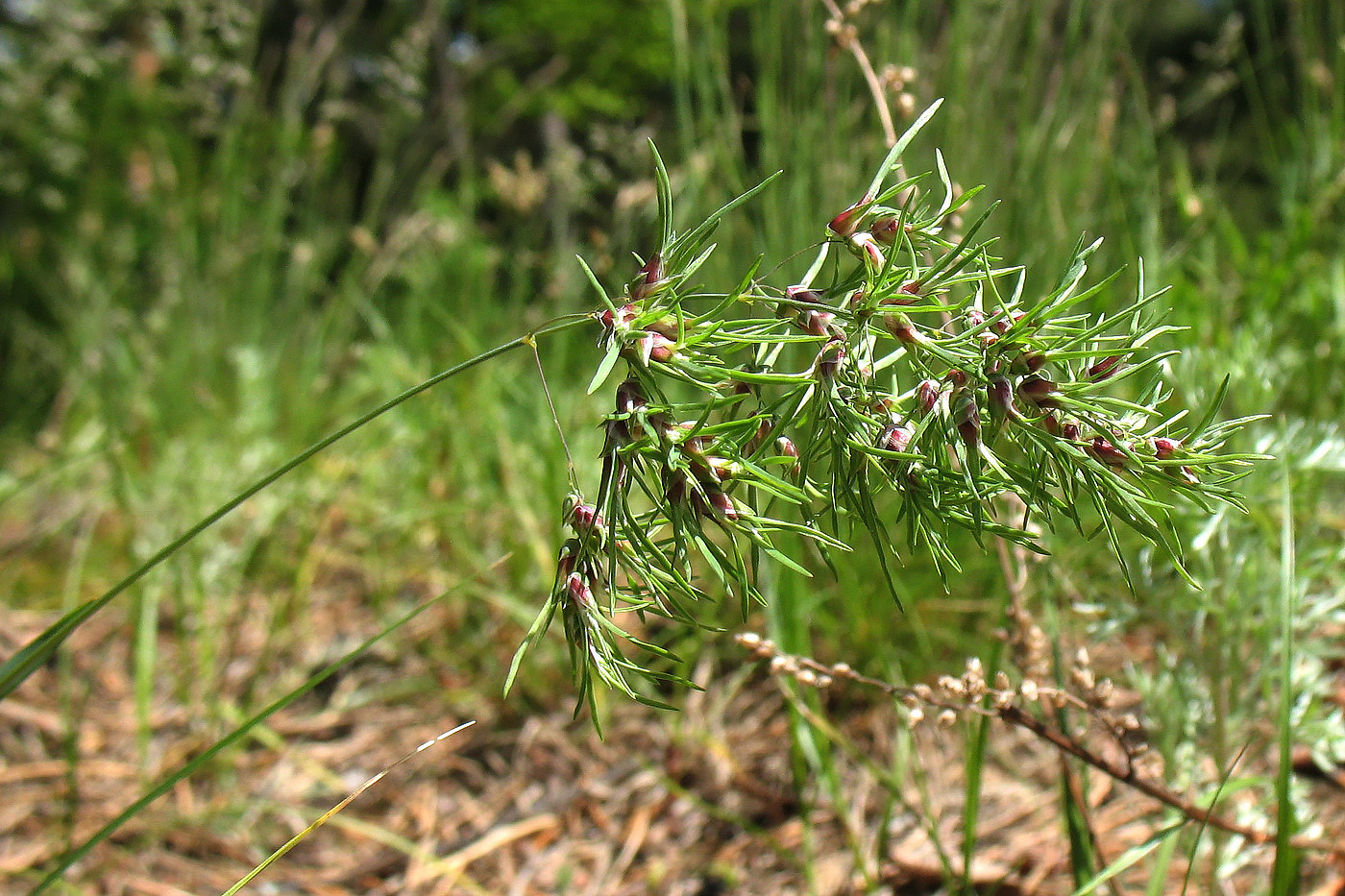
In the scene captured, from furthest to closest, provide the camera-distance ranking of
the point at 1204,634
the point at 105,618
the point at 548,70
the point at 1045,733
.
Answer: the point at 548,70 < the point at 105,618 < the point at 1204,634 < the point at 1045,733

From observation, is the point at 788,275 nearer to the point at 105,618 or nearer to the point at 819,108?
the point at 819,108

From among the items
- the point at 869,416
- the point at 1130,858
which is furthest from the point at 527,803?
the point at 869,416

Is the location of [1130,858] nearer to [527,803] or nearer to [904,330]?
[904,330]

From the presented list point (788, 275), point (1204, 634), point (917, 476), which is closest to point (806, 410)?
point (917, 476)

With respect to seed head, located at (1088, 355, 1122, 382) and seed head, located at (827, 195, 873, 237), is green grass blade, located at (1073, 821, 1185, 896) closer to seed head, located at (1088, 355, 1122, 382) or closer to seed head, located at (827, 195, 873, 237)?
seed head, located at (1088, 355, 1122, 382)

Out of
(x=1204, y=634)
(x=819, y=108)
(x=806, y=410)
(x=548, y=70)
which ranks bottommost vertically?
(x=1204, y=634)

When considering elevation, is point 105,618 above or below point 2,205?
below

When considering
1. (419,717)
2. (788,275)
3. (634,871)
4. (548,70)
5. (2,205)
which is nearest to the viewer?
(634,871)

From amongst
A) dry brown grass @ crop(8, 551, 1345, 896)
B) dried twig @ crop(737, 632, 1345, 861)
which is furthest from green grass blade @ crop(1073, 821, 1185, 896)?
dry brown grass @ crop(8, 551, 1345, 896)
